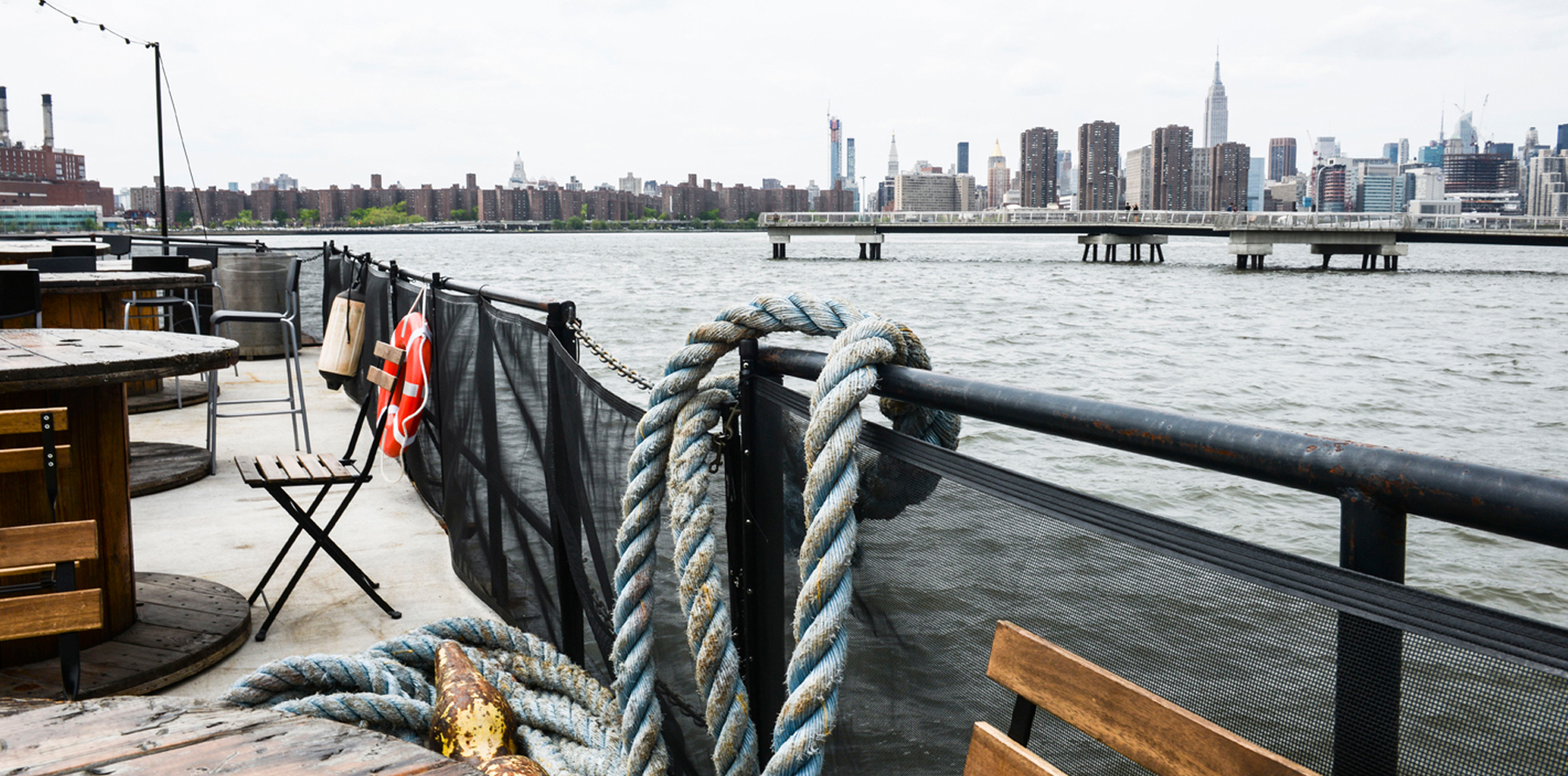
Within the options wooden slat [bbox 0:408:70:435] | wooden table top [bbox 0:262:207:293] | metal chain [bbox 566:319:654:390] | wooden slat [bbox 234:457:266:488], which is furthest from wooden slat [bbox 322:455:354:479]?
wooden table top [bbox 0:262:207:293]

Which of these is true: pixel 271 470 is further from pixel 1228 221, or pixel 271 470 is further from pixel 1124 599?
pixel 1228 221

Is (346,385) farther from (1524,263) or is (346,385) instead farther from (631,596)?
(1524,263)

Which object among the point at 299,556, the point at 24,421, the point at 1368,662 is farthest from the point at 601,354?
→ the point at 299,556

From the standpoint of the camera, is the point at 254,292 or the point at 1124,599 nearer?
the point at 1124,599

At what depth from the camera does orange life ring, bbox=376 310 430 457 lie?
5293mm

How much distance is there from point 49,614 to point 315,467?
7.25ft

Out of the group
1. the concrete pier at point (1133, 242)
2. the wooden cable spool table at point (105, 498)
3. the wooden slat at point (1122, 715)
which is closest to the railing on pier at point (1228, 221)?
the concrete pier at point (1133, 242)

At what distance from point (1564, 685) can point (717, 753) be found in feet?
6.42

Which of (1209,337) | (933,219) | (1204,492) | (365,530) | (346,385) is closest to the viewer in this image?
(365,530)

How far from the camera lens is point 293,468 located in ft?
16.0

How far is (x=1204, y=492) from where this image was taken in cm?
1446

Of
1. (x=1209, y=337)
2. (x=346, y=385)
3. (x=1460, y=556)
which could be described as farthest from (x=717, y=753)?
(x=1209, y=337)

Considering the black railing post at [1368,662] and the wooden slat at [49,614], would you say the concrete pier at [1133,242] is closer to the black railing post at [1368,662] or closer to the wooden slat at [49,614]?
the wooden slat at [49,614]

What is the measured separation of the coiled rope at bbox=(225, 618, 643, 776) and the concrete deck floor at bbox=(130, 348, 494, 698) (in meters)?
0.68
